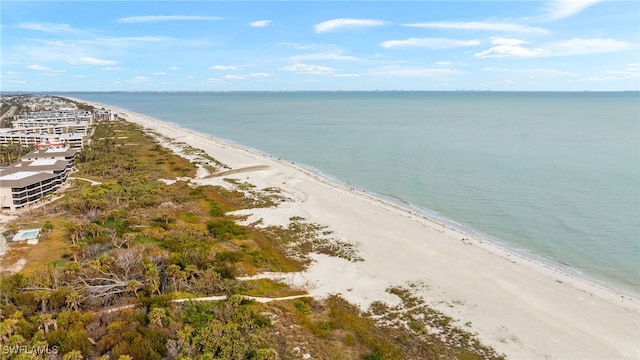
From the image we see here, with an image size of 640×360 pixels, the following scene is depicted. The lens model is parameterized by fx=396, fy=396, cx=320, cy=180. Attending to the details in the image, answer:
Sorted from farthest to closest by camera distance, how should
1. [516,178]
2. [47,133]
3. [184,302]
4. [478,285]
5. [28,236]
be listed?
[47,133] → [516,178] → [28,236] → [478,285] → [184,302]

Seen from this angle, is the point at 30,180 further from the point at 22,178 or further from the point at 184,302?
the point at 184,302

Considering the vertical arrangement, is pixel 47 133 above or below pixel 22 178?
above

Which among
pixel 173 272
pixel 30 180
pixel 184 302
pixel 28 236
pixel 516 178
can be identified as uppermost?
pixel 30 180

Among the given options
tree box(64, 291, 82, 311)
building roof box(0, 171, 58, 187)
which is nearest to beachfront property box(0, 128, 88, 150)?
building roof box(0, 171, 58, 187)

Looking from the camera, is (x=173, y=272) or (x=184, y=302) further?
(x=173, y=272)

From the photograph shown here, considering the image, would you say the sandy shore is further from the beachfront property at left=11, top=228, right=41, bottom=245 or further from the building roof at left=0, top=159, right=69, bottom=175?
the building roof at left=0, top=159, right=69, bottom=175

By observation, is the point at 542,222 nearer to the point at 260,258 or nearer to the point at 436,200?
the point at 436,200

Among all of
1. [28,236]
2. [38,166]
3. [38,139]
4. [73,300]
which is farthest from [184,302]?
[38,139]
